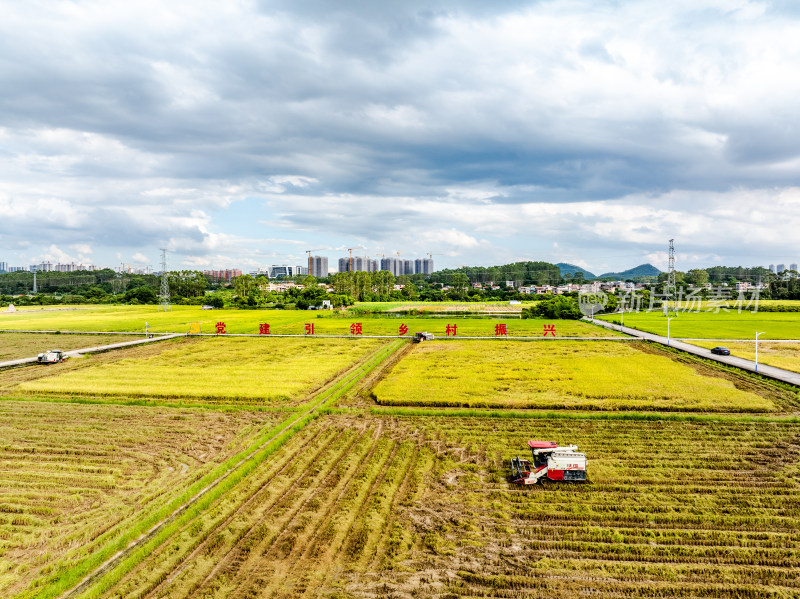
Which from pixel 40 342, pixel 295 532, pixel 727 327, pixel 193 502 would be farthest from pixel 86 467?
pixel 727 327

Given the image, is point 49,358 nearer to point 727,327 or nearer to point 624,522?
point 624,522

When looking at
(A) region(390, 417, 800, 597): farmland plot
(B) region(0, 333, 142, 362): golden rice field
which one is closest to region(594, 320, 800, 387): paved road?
(A) region(390, 417, 800, 597): farmland plot

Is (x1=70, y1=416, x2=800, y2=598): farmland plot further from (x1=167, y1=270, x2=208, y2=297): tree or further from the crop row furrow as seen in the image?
(x1=167, y1=270, x2=208, y2=297): tree

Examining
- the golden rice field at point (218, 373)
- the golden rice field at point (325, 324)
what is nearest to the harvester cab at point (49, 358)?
the golden rice field at point (218, 373)

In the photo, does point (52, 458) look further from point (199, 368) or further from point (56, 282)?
point (56, 282)

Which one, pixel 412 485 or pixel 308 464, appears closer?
pixel 412 485

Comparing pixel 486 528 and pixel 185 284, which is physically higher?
pixel 185 284

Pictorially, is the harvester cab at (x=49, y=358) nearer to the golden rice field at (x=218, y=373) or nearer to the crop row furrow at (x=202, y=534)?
the golden rice field at (x=218, y=373)

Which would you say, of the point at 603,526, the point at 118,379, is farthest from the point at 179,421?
the point at 603,526
